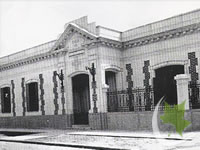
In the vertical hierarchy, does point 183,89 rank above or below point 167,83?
below

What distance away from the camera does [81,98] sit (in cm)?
1783

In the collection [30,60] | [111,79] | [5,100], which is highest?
[30,60]

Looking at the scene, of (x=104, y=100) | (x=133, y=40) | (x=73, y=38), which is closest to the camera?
(x=104, y=100)

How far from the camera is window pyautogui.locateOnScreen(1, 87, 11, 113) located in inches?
923

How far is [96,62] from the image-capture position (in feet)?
51.2

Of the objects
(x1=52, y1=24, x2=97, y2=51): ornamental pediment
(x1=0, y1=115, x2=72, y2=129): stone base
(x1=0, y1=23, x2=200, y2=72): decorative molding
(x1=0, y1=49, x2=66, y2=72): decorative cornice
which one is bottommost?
(x1=0, y1=115, x2=72, y2=129): stone base

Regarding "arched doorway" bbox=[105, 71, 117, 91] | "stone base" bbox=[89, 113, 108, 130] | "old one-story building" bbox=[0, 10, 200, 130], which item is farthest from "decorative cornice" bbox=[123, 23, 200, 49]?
"stone base" bbox=[89, 113, 108, 130]

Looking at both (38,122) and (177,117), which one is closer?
(177,117)

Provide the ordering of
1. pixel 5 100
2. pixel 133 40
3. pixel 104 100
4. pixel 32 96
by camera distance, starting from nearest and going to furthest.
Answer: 1. pixel 104 100
2. pixel 133 40
3. pixel 32 96
4. pixel 5 100

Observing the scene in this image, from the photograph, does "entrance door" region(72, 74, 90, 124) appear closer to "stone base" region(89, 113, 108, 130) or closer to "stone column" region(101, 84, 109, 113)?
"stone base" region(89, 113, 108, 130)

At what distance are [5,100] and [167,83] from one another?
15164 millimetres

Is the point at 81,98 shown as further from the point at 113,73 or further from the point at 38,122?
the point at 38,122

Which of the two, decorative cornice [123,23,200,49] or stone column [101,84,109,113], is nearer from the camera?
decorative cornice [123,23,200,49]

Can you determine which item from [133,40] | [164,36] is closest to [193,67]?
[164,36]
